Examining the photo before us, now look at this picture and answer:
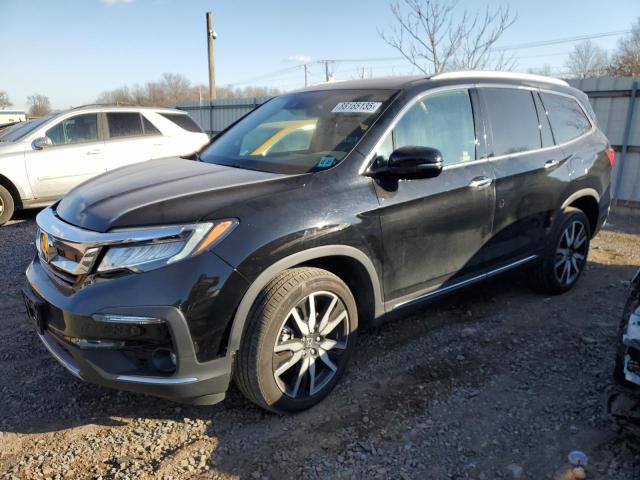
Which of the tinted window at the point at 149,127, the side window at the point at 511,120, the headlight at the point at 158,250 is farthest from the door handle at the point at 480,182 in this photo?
the tinted window at the point at 149,127

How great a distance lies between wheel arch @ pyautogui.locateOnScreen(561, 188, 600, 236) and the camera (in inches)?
172

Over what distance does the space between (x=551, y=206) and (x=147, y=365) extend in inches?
134

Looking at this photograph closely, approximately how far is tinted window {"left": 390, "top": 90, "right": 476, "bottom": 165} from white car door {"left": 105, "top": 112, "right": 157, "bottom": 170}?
606 cm

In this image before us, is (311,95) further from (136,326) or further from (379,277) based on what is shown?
(136,326)

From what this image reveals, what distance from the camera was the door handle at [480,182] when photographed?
3.49 m

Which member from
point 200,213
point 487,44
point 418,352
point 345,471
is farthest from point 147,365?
point 487,44

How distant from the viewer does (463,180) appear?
3.44 m

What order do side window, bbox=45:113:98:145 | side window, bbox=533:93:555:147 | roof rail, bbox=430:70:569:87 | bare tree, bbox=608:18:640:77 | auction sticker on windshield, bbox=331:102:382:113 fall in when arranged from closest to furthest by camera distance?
auction sticker on windshield, bbox=331:102:382:113
roof rail, bbox=430:70:569:87
side window, bbox=533:93:555:147
side window, bbox=45:113:98:145
bare tree, bbox=608:18:640:77

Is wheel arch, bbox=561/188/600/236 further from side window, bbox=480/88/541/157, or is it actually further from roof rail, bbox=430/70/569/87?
roof rail, bbox=430/70/569/87

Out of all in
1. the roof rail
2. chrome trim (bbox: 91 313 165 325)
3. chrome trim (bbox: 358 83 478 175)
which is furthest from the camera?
the roof rail

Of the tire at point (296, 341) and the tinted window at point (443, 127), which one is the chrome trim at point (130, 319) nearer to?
the tire at point (296, 341)

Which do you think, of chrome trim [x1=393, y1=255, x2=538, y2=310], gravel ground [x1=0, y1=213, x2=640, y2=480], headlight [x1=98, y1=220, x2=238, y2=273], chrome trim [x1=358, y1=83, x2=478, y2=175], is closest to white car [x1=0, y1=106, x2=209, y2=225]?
gravel ground [x1=0, y1=213, x2=640, y2=480]

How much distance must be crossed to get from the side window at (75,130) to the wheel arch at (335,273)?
662cm

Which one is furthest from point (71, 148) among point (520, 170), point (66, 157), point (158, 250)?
point (520, 170)
